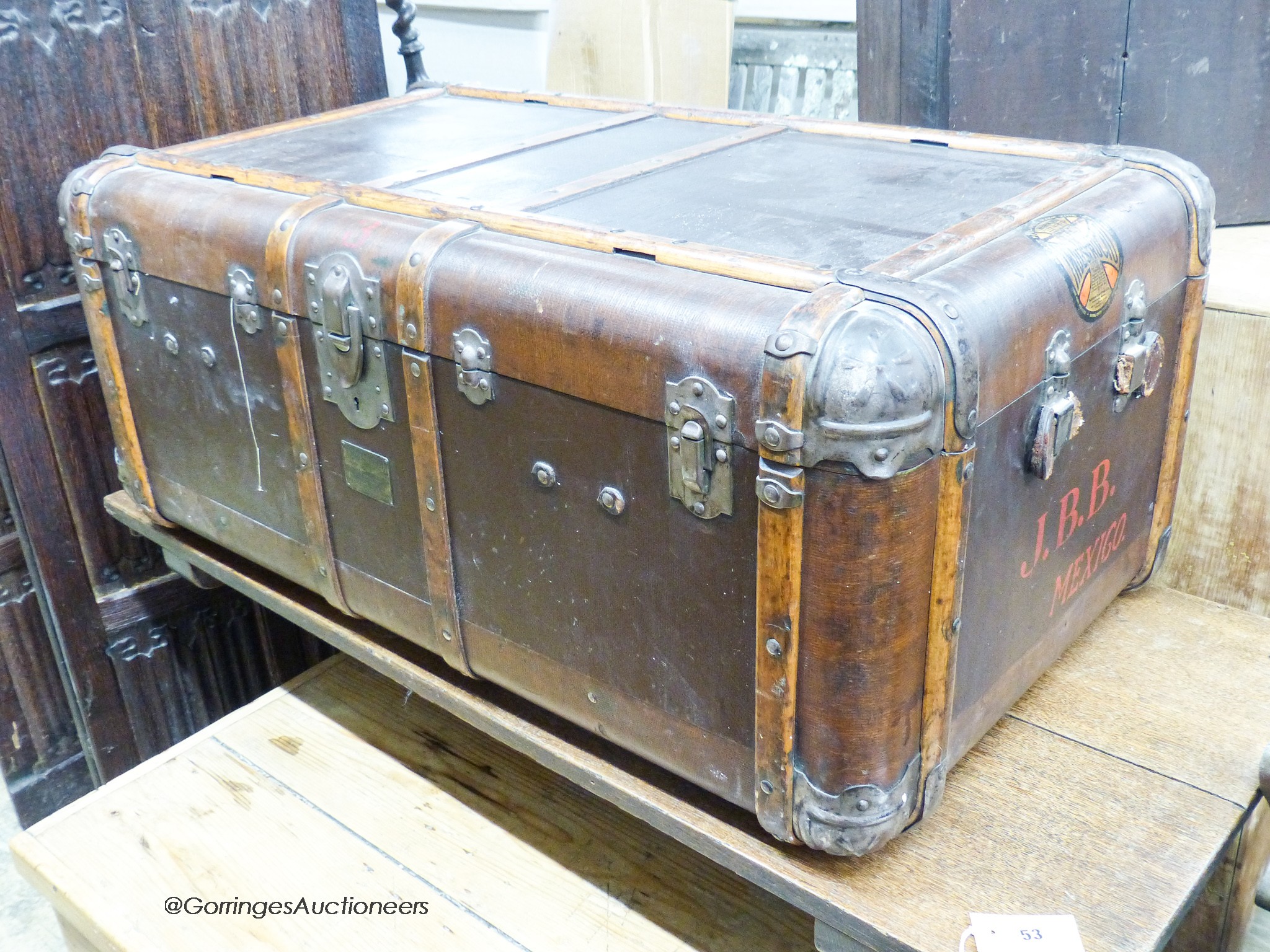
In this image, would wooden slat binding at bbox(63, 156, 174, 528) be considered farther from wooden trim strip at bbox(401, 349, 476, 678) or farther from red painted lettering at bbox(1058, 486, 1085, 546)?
red painted lettering at bbox(1058, 486, 1085, 546)

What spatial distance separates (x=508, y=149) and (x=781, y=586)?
724 millimetres

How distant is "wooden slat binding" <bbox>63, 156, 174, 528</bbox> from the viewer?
54.4 inches

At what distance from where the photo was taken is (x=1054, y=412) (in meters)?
0.97

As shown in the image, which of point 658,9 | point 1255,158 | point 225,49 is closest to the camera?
point 225,49

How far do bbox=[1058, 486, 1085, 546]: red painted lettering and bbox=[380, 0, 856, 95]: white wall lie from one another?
2.14 metres

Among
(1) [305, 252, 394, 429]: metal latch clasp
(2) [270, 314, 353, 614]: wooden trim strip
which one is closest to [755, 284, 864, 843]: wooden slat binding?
(1) [305, 252, 394, 429]: metal latch clasp

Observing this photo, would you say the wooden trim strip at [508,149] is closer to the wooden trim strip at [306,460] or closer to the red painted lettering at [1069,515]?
the wooden trim strip at [306,460]

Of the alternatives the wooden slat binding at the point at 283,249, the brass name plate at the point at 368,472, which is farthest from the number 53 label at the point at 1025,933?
the wooden slat binding at the point at 283,249

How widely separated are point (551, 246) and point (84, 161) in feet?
2.82

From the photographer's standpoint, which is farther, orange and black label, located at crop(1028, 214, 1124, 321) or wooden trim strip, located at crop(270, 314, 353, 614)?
wooden trim strip, located at crop(270, 314, 353, 614)

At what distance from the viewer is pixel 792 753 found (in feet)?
3.07

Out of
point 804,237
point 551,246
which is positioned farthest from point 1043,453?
point 551,246

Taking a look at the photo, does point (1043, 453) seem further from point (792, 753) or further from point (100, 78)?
point (100, 78)

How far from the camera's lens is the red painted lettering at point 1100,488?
1125mm
